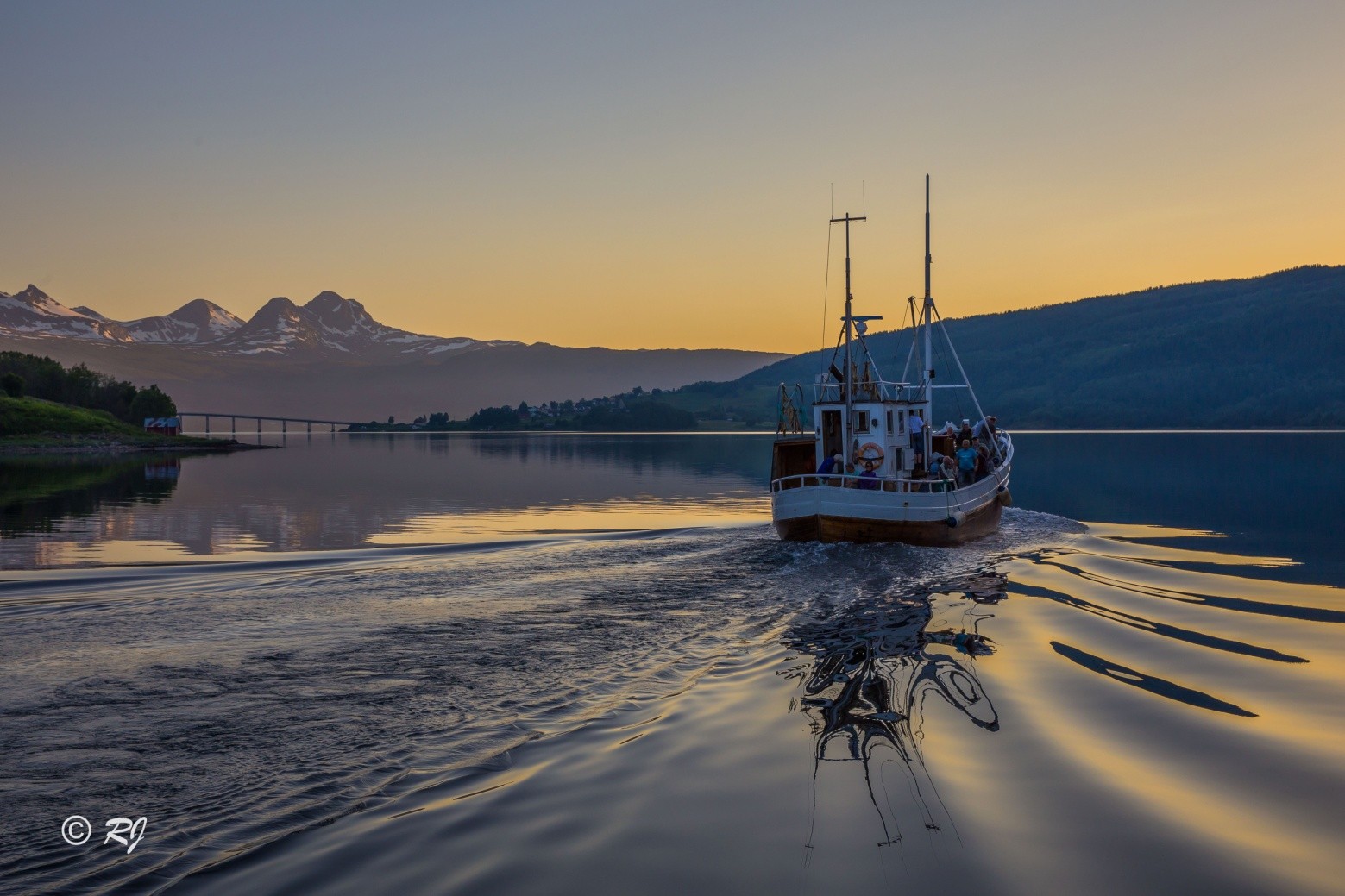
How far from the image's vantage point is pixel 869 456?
3500cm

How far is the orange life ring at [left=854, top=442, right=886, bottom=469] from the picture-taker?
1341 inches

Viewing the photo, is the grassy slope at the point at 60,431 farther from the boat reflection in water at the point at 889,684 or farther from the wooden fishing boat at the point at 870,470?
the boat reflection in water at the point at 889,684

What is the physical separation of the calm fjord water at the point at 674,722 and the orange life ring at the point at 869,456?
4008mm

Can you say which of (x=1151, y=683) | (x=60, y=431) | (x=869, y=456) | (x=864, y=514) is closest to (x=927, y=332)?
(x=869, y=456)

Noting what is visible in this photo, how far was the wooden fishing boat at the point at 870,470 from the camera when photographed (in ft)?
104

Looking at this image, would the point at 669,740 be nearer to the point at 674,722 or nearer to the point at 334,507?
the point at 674,722

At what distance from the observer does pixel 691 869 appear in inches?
333

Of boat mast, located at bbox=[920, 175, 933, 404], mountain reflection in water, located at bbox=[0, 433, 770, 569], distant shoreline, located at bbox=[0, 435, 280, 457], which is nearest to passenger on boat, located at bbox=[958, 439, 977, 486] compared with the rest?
boat mast, located at bbox=[920, 175, 933, 404]

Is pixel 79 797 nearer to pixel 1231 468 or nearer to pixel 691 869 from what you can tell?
pixel 691 869

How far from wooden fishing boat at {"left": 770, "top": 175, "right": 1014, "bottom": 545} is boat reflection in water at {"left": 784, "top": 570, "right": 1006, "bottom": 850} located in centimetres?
790

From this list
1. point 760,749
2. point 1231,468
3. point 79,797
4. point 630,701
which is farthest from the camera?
point 1231,468

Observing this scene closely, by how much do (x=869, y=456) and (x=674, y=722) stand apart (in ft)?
77.4

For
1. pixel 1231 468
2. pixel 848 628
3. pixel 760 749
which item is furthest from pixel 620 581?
pixel 1231 468

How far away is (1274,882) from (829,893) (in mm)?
3900
